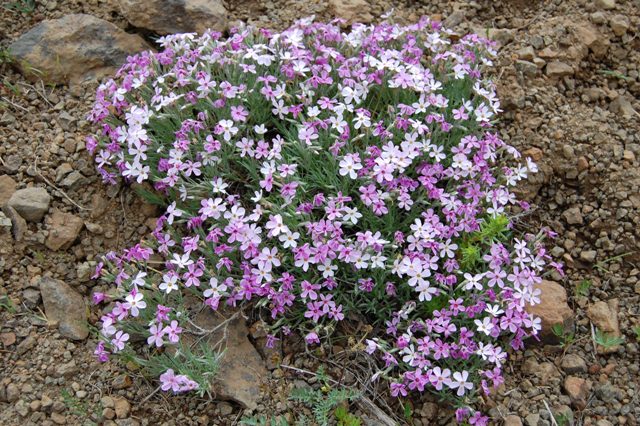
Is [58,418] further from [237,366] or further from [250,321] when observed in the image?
[250,321]

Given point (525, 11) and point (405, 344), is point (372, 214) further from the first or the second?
point (525, 11)

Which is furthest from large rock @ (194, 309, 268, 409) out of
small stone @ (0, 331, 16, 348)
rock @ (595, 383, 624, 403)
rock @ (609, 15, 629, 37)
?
rock @ (609, 15, 629, 37)

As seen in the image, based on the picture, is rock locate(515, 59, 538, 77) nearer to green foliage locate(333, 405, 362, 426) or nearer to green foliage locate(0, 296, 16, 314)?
green foliage locate(333, 405, 362, 426)

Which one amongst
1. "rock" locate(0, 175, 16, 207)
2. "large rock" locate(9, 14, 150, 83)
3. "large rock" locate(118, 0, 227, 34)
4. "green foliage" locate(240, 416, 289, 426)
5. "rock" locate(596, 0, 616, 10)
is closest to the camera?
"green foliage" locate(240, 416, 289, 426)

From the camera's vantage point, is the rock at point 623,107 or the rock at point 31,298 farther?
the rock at point 623,107

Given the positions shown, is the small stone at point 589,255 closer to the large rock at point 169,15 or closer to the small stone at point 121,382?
the small stone at point 121,382

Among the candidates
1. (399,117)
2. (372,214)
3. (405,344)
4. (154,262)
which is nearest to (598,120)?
(399,117)

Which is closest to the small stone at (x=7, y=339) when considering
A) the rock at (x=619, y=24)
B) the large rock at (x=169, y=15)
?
the large rock at (x=169, y=15)
